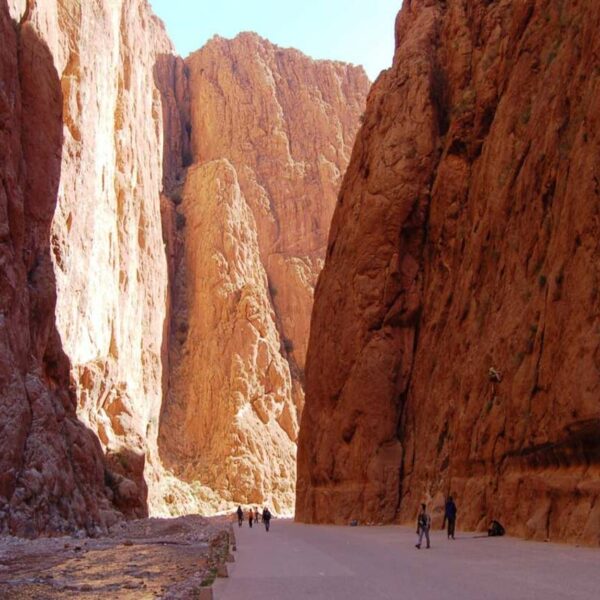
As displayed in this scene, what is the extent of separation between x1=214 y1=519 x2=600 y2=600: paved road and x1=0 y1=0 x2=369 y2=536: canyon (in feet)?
44.6

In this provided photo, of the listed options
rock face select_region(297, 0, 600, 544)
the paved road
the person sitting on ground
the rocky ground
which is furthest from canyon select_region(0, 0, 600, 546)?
the rocky ground

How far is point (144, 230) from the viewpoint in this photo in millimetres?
62719

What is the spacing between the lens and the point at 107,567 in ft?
56.9

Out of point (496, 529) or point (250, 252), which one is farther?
point (250, 252)

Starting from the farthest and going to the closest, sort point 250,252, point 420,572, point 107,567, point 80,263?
1. point 250,252
2. point 80,263
3. point 107,567
4. point 420,572

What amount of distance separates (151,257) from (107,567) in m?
48.0

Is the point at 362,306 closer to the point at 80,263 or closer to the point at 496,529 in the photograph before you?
the point at 496,529

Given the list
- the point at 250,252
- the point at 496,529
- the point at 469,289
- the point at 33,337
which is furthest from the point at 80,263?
the point at 250,252

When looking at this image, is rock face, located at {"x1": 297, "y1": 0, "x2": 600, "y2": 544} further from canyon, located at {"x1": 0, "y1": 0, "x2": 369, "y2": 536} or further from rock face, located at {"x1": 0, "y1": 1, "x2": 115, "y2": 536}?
canyon, located at {"x1": 0, "y1": 0, "x2": 369, "y2": 536}

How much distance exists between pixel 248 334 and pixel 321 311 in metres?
33.9

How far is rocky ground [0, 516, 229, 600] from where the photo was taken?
12695 millimetres

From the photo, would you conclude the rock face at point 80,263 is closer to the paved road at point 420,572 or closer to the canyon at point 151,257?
the canyon at point 151,257

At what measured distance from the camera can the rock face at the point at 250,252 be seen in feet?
209

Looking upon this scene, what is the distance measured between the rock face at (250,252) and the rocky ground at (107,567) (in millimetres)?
35877
